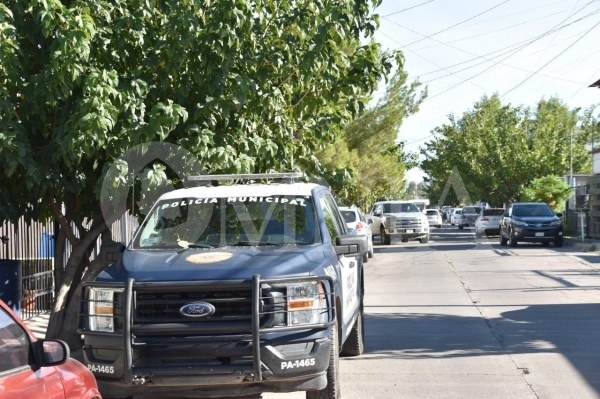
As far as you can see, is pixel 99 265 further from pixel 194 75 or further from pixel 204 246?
pixel 204 246

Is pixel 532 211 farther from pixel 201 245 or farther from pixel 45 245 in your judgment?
pixel 201 245

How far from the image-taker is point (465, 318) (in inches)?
554

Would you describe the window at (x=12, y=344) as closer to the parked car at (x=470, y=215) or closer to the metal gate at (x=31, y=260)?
the metal gate at (x=31, y=260)

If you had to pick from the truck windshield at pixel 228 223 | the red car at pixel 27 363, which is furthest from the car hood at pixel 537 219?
the red car at pixel 27 363

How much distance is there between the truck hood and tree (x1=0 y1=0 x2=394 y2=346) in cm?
233

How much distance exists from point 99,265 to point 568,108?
8322 centimetres

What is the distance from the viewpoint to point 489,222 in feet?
153

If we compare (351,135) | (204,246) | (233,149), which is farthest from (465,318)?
(351,135)

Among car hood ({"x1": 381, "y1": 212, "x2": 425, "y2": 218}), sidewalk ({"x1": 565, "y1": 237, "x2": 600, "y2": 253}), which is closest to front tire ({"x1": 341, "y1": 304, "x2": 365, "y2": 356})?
sidewalk ({"x1": 565, "y1": 237, "x2": 600, "y2": 253})

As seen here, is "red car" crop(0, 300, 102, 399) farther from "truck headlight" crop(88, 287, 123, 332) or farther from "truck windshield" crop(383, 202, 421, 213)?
"truck windshield" crop(383, 202, 421, 213)

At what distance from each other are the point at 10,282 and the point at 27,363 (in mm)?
8220

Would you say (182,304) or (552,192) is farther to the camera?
(552,192)

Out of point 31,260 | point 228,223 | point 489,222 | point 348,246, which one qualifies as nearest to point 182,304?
point 228,223

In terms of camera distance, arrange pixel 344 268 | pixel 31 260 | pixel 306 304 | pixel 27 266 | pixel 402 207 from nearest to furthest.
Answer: pixel 306 304 → pixel 344 268 → pixel 27 266 → pixel 31 260 → pixel 402 207
